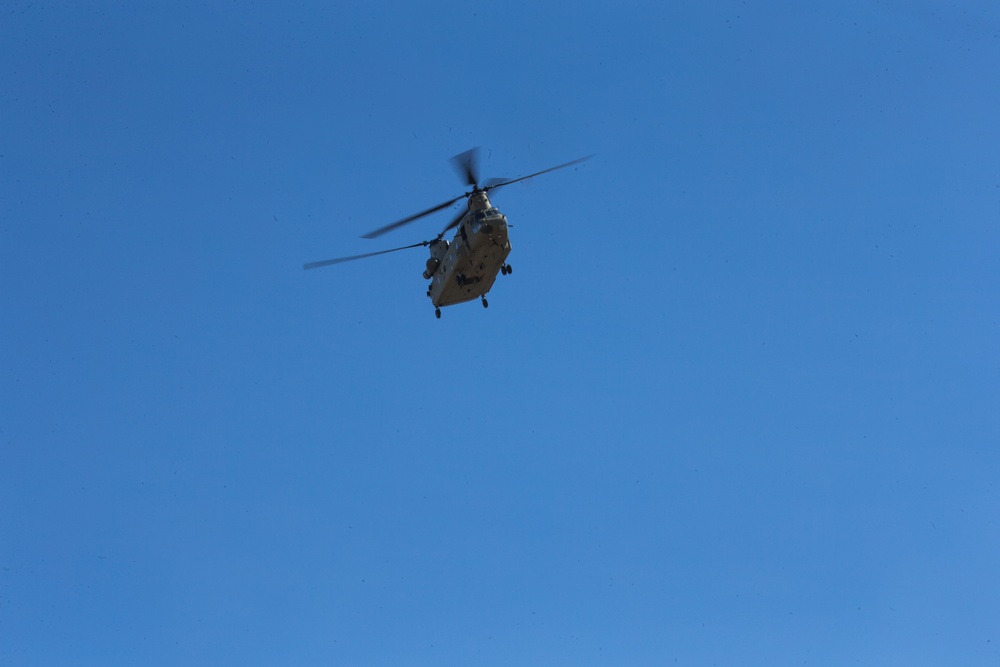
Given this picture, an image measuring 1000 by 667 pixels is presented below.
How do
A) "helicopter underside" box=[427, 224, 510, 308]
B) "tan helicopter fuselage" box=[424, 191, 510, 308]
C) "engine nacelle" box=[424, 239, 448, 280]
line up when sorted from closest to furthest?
Answer: 1. "tan helicopter fuselage" box=[424, 191, 510, 308]
2. "helicopter underside" box=[427, 224, 510, 308]
3. "engine nacelle" box=[424, 239, 448, 280]

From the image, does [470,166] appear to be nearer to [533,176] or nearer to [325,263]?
[533,176]

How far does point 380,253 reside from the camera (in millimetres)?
49375

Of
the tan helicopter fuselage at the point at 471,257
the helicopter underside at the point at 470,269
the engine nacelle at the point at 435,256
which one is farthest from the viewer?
the engine nacelle at the point at 435,256

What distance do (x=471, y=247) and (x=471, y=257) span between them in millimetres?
644

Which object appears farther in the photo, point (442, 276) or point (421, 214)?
point (442, 276)

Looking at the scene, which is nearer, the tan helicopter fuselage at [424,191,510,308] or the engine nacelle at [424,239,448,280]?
the tan helicopter fuselage at [424,191,510,308]

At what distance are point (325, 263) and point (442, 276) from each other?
6237 millimetres

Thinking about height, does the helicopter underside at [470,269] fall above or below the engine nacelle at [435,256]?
below

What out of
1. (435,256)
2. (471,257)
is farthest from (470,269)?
(435,256)

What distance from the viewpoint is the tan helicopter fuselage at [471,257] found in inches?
1837

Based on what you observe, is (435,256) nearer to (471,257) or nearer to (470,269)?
(470,269)

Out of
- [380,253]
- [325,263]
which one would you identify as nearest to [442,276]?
[380,253]

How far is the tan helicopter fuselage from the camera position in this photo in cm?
4666

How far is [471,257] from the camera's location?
47.9 metres
